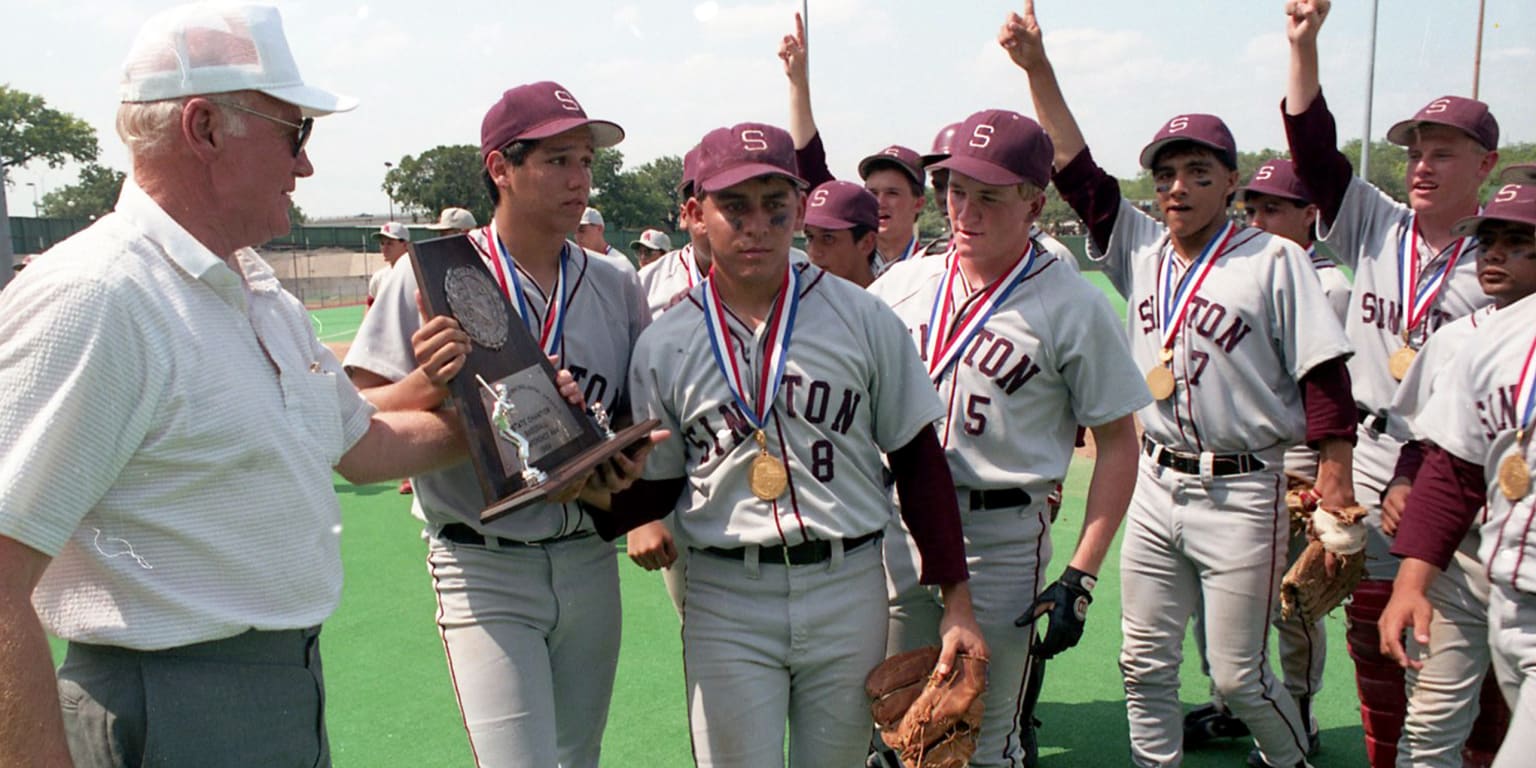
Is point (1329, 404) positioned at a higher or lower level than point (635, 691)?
higher

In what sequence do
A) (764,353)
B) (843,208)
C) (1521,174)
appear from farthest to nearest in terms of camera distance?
1. (843,208)
2. (1521,174)
3. (764,353)

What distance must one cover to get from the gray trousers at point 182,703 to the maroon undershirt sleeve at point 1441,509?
308 centimetres

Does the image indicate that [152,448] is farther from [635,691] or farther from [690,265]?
[690,265]

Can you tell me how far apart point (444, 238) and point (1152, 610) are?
2.89m

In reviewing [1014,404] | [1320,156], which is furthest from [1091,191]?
[1014,404]

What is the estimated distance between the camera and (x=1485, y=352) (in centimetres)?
316

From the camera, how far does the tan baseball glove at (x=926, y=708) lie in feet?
9.21

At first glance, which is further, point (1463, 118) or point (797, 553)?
point (1463, 118)

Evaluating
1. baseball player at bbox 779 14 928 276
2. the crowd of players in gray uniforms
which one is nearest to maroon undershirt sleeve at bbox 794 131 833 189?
baseball player at bbox 779 14 928 276

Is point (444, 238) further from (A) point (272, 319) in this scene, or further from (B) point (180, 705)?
(B) point (180, 705)

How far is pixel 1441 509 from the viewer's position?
3.26 m

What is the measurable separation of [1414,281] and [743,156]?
130 inches

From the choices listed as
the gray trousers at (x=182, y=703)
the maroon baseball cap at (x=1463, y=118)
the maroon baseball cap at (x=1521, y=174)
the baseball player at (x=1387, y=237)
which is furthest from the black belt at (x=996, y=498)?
the maroon baseball cap at (x=1521, y=174)

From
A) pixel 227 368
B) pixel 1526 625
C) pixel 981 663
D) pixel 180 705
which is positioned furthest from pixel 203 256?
pixel 1526 625
